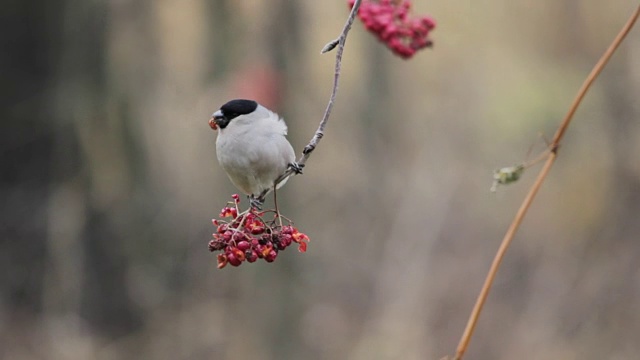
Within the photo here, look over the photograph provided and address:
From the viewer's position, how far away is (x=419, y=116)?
938 centimetres

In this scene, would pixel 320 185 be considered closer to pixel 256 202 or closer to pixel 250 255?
pixel 256 202

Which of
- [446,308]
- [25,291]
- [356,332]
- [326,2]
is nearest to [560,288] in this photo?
[446,308]

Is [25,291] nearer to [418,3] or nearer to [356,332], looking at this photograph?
[356,332]

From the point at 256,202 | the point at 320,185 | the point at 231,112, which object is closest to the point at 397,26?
the point at 231,112

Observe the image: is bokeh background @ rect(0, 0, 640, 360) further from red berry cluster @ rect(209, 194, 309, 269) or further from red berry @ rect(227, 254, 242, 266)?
red berry @ rect(227, 254, 242, 266)

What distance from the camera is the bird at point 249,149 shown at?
244cm

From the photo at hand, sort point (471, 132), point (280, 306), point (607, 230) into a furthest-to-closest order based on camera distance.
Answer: point (471, 132), point (607, 230), point (280, 306)

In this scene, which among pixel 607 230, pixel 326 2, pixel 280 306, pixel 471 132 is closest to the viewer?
pixel 280 306

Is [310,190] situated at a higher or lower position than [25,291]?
higher

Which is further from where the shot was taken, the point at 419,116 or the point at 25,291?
the point at 419,116

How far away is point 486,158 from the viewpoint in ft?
30.1

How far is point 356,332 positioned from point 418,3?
3079 millimetres

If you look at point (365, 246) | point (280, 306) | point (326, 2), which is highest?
point (326, 2)

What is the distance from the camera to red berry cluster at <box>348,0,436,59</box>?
9.37 ft
